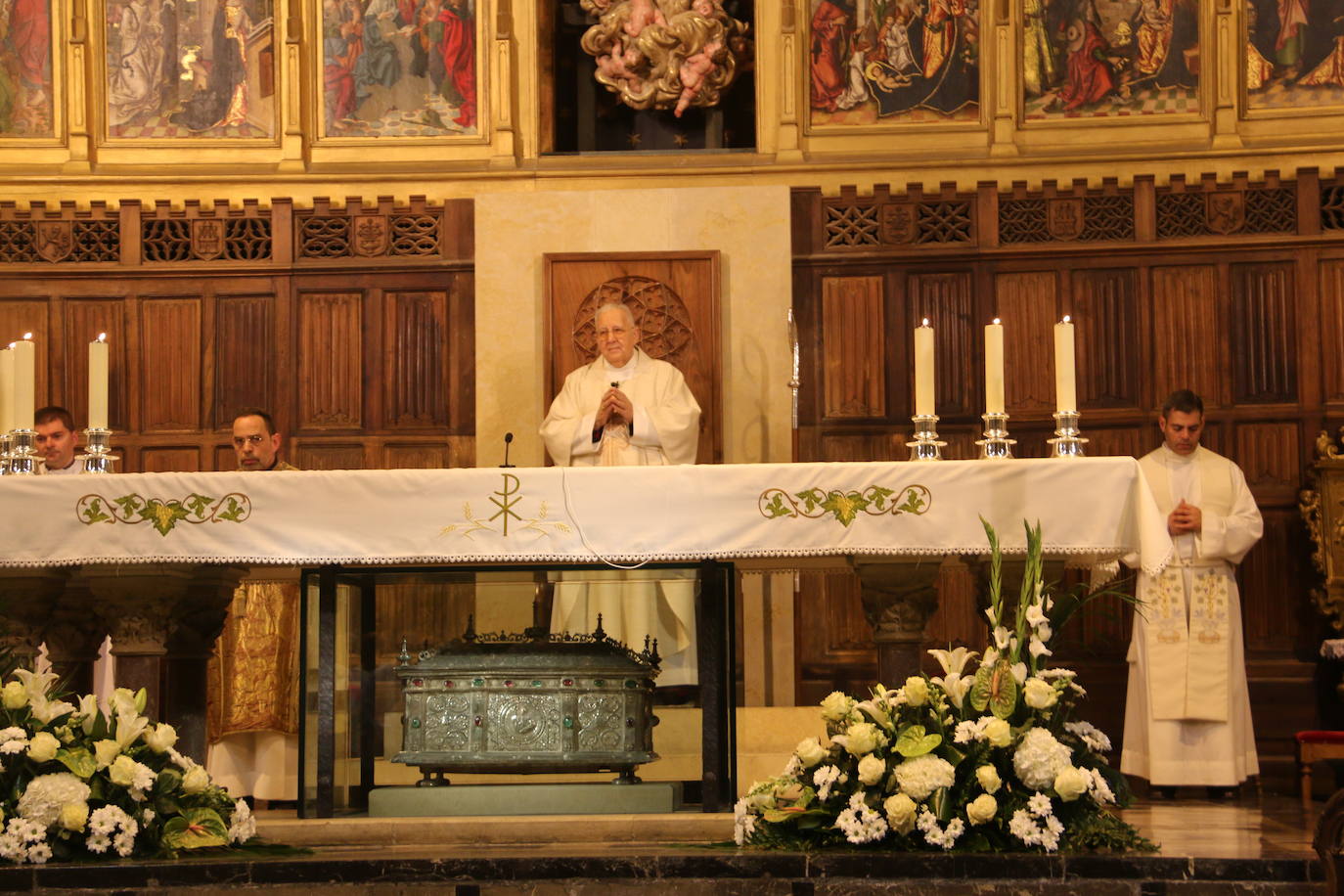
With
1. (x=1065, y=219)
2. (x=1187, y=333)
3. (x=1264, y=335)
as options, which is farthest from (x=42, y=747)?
(x=1264, y=335)

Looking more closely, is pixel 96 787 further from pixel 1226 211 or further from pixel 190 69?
pixel 1226 211

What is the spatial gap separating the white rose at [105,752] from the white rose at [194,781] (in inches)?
9.7

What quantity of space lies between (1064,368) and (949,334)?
369cm

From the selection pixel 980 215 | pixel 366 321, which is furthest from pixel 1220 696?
pixel 366 321

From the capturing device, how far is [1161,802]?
27.6 ft

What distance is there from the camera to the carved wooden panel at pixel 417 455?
10.2 metres

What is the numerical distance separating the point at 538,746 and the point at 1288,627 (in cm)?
519

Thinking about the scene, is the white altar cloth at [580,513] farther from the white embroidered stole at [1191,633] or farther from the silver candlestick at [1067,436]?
the white embroidered stole at [1191,633]

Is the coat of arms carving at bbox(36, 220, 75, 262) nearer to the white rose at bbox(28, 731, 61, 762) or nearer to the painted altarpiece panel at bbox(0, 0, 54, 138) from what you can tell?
the painted altarpiece panel at bbox(0, 0, 54, 138)

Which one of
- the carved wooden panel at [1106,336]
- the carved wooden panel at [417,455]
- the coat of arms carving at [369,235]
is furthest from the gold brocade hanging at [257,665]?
the carved wooden panel at [1106,336]

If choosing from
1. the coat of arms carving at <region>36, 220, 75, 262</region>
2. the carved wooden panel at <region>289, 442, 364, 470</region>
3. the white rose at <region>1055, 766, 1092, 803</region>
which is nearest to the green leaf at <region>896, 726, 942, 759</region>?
the white rose at <region>1055, 766, 1092, 803</region>

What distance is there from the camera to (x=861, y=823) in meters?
5.51

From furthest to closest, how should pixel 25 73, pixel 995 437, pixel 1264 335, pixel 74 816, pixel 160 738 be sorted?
pixel 25 73 → pixel 1264 335 → pixel 995 437 → pixel 160 738 → pixel 74 816

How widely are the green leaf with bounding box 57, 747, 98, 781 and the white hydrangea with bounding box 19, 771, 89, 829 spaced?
0.04 metres
